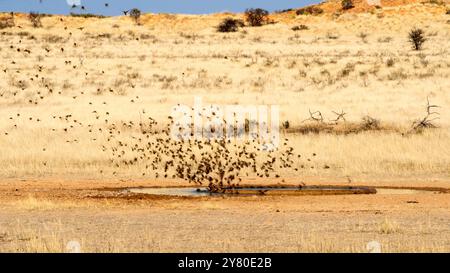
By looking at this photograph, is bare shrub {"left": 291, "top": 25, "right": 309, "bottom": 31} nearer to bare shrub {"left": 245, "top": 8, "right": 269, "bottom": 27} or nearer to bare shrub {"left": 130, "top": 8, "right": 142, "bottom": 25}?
bare shrub {"left": 245, "top": 8, "right": 269, "bottom": 27}

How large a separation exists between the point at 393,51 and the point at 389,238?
175 ft

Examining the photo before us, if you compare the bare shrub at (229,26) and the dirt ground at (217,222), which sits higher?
the bare shrub at (229,26)

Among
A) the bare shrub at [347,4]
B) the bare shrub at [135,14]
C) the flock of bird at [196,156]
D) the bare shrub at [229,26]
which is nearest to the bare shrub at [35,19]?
the bare shrub at [135,14]

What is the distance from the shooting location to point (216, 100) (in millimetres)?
45938

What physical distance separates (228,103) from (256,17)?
53.7 meters

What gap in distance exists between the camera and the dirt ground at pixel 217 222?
1452cm

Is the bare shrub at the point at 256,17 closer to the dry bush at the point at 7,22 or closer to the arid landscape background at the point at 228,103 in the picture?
the arid landscape background at the point at 228,103

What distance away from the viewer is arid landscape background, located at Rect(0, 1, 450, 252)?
16.3 metres

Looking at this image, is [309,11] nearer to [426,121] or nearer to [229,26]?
[229,26]

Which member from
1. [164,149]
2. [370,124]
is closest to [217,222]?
[164,149]

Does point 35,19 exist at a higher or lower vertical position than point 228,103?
higher

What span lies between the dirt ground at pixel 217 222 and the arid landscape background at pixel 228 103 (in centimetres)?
4

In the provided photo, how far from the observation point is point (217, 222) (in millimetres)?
17719

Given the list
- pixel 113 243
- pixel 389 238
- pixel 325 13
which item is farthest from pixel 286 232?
pixel 325 13
